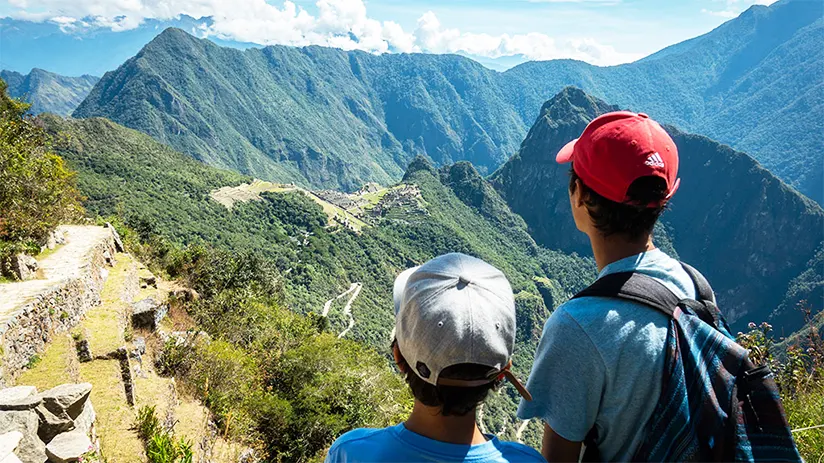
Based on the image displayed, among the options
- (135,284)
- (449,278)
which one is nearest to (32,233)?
(135,284)

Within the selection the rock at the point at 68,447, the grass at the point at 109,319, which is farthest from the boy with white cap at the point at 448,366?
the grass at the point at 109,319

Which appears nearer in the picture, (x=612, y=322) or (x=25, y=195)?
(x=612, y=322)

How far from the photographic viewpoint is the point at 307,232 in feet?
277

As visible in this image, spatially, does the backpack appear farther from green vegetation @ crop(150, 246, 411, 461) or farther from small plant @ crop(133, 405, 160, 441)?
small plant @ crop(133, 405, 160, 441)

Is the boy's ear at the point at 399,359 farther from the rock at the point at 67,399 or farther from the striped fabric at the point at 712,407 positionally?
the rock at the point at 67,399

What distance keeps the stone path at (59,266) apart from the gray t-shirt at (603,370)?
376 inches

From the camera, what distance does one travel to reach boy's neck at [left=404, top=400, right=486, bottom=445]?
5.35ft

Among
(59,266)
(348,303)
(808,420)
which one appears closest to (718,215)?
(348,303)

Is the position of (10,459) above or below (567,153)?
below

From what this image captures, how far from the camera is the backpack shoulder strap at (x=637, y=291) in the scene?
1.57 m

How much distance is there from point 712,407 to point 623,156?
2.96 ft

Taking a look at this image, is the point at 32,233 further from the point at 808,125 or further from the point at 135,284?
the point at 808,125

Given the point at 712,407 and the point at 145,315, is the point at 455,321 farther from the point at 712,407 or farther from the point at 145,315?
the point at 145,315

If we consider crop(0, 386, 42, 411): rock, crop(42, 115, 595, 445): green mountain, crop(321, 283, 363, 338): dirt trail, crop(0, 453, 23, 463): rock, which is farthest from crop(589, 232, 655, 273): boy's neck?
crop(321, 283, 363, 338): dirt trail
